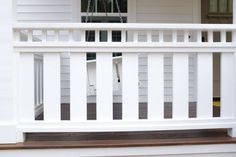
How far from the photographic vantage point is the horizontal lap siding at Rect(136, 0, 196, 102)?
462cm

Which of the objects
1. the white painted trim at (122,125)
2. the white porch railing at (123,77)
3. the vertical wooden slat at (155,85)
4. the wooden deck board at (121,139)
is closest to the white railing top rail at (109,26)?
the white porch railing at (123,77)

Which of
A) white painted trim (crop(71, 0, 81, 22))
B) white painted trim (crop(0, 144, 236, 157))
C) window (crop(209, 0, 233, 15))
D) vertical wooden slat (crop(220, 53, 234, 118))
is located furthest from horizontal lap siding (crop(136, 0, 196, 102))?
white painted trim (crop(0, 144, 236, 157))

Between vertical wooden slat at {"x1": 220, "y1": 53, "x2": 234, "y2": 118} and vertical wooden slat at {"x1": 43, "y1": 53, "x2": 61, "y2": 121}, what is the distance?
131cm

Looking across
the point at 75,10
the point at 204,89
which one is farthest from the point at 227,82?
the point at 75,10

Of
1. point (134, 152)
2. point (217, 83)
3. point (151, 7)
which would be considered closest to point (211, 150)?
point (134, 152)

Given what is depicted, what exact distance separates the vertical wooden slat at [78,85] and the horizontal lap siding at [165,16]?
2.31 m

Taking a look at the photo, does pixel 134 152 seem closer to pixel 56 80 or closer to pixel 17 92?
pixel 56 80

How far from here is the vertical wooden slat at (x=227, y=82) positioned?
2.52 meters

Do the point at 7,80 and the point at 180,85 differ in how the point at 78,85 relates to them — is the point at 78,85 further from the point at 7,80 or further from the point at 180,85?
the point at 180,85

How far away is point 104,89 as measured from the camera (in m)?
2.42

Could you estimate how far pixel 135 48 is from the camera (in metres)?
2.40

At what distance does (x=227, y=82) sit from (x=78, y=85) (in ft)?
3.93

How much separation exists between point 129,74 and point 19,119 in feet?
2.97

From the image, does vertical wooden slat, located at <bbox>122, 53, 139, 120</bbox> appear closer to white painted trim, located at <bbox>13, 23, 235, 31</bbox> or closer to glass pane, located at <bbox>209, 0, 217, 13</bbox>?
white painted trim, located at <bbox>13, 23, 235, 31</bbox>
